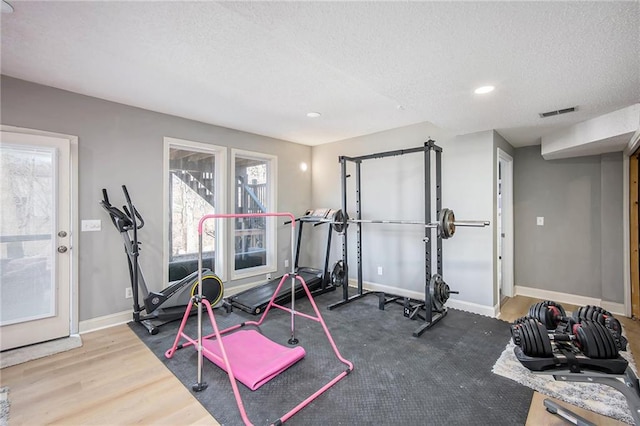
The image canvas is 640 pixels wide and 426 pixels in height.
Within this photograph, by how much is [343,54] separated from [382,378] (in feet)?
8.15

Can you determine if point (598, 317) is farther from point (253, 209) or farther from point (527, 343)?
point (253, 209)

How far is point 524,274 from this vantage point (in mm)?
4520

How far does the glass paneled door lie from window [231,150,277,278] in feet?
6.71

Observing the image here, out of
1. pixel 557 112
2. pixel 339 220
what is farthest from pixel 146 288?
pixel 557 112

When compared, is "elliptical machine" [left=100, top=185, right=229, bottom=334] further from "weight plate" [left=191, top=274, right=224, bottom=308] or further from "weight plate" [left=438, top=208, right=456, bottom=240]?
"weight plate" [left=438, top=208, right=456, bottom=240]


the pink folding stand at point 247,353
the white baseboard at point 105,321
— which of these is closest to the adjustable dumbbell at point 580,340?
the pink folding stand at point 247,353

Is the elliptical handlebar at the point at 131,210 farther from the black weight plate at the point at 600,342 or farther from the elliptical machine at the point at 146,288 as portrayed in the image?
the black weight plate at the point at 600,342

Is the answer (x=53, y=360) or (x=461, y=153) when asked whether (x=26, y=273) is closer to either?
(x=53, y=360)

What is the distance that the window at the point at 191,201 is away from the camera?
3.94m

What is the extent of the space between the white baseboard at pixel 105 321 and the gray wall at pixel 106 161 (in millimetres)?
52

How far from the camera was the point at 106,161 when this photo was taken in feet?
10.8

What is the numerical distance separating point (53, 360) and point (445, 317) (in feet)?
13.6

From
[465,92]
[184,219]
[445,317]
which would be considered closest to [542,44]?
[465,92]

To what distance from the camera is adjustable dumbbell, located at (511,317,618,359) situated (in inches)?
59.6
